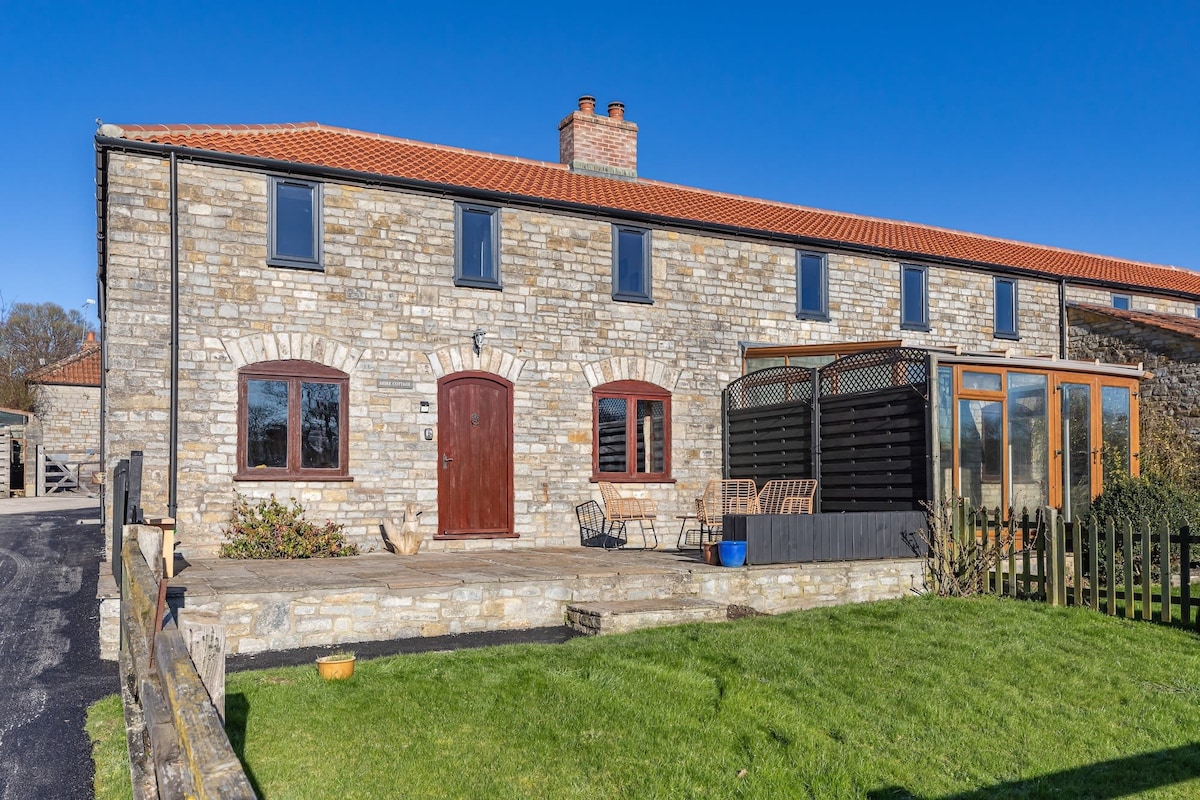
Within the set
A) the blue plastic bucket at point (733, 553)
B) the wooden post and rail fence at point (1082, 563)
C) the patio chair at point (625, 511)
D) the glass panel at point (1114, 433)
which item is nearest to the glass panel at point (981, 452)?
the wooden post and rail fence at point (1082, 563)

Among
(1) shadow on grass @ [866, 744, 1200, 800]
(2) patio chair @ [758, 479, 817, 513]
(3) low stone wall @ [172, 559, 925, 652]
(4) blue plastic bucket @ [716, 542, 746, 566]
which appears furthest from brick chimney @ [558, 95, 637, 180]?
(1) shadow on grass @ [866, 744, 1200, 800]

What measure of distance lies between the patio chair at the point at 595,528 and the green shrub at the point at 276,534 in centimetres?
352

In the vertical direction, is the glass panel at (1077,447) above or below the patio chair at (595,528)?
above

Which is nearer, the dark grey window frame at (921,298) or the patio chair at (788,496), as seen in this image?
the patio chair at (788,496)

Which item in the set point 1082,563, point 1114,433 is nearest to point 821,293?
point 1114,433

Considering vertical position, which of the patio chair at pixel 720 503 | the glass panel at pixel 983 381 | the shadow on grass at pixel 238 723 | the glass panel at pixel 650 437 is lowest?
the shadow on grass at pixel 238 723

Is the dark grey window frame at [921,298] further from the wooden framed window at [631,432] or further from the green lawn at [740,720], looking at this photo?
the green lawn at [740,720]

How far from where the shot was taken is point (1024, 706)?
6.57 meters

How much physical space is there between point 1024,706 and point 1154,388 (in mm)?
13864

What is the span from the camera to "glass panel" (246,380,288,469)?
12398mm

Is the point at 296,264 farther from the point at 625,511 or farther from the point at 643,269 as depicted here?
the point at 625,511

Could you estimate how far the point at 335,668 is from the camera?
681 centimetres

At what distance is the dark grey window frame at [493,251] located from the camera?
45.4 ft

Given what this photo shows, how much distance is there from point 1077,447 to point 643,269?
6999 mm
